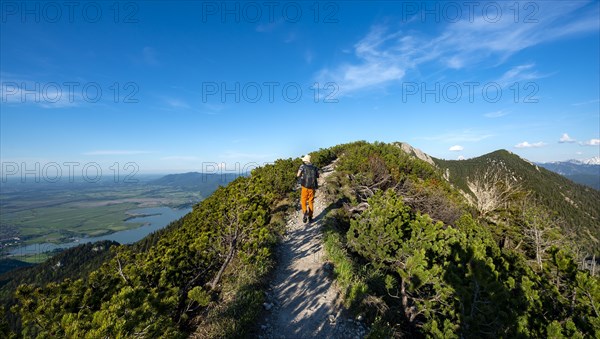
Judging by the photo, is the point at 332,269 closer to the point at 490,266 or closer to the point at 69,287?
the point at 490,266

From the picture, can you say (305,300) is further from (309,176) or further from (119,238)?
(119,238)

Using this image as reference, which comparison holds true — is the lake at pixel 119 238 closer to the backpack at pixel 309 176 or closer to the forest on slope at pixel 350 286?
the backpack at pixel 309 176

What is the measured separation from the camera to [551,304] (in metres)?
5.58

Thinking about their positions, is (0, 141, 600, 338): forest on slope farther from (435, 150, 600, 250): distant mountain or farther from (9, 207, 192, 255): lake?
(9, 207, 192, 255): lake

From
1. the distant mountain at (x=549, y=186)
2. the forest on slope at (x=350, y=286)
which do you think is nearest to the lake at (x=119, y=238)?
the forest on slope at (x=350, y=286)

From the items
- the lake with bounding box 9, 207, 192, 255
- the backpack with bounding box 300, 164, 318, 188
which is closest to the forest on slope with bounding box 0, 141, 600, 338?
the backpack with bounding box 300, 164, 318, 188

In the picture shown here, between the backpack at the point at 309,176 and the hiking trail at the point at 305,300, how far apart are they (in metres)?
2.67

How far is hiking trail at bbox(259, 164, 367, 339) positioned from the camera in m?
6.86

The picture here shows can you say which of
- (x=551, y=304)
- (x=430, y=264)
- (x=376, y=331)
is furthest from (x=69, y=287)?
(x=551, y=304)

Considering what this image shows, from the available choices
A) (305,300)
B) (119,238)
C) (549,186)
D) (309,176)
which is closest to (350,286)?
(305,300)

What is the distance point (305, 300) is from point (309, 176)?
5292 mm

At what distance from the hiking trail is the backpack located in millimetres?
2666

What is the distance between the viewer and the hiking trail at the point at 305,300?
22.5ft

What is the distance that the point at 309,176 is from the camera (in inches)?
457
